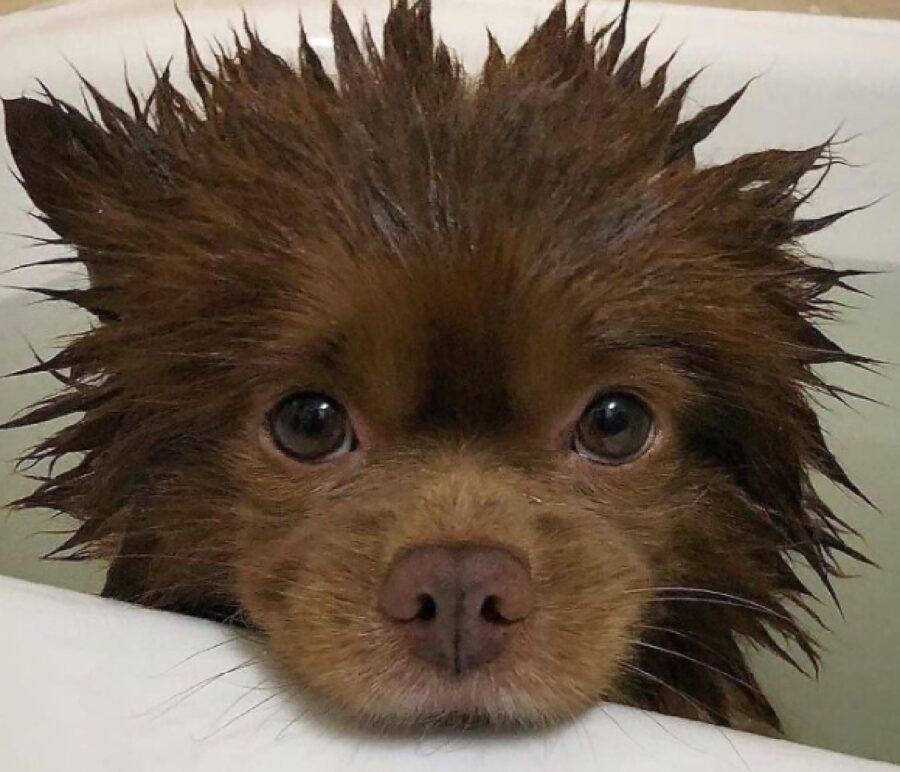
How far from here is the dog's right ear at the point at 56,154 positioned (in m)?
1.35

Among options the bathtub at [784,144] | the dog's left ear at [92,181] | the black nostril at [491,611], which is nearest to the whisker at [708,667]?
the black nostril at [491,611]

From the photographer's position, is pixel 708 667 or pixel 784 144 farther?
pixel 784 144

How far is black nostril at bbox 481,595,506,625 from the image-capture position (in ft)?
3.42

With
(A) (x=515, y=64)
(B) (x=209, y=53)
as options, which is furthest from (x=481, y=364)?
(B) (x=209, y=53)

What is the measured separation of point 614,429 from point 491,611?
0.92 ft

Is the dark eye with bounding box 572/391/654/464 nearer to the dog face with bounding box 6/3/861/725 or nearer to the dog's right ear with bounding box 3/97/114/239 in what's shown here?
the dog face with bounding box 6/3/861/725

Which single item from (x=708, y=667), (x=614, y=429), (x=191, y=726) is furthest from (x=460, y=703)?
(x=708, y=667)

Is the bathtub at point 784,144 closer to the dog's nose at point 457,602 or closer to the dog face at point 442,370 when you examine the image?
the dog face at point 442,370

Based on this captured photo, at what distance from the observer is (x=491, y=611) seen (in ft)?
3.44

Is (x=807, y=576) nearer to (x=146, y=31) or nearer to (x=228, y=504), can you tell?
(x=228, y=504)

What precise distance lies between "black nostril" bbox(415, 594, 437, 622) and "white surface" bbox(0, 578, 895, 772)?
0.09 meters

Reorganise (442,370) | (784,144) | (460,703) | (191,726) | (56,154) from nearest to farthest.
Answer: (191,726) → (460,703) → (442,370) → (56,154) → (784,144)

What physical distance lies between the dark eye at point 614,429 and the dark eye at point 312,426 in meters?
0.22

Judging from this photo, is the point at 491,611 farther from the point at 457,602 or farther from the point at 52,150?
the point at 52,150
